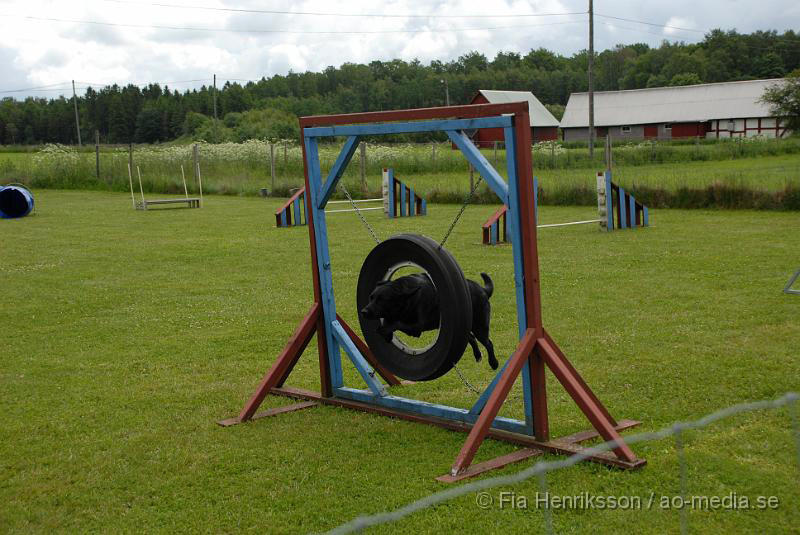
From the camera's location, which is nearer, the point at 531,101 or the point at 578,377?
the point at 578,377

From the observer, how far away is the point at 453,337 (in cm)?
518

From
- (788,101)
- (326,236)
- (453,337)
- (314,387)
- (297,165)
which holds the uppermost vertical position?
(788,101)

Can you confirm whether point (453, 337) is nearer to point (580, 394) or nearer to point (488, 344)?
point (488, 344)

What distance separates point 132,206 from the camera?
2617cm

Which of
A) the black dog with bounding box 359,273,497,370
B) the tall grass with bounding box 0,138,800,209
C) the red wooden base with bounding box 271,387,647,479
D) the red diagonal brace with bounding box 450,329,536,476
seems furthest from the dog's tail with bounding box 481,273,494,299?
the tall grass with bounding box 0,138,800,209

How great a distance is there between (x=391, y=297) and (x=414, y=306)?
0.51 ft

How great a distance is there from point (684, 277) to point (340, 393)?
19.5 feet

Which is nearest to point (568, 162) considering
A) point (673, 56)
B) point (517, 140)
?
point (517, 140)

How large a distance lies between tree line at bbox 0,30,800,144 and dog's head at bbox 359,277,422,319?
70797 millimetres

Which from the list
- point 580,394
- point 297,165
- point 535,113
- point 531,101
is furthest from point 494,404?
point 531,101

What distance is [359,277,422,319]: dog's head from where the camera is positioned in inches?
215

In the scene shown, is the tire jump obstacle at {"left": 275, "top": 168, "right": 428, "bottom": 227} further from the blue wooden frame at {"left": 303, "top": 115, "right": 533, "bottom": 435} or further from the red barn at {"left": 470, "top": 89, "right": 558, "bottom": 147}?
the red barn at {"left": 470, "top": 89, "right": 558, "bottom": 147}

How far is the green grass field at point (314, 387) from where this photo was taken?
4.41 meters

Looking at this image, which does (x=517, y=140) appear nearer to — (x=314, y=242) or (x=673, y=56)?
(x=314, y=242)
